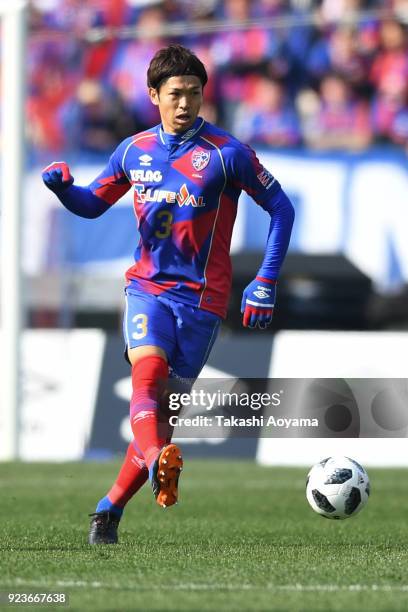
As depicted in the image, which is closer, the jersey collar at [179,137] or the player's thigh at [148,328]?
the player's thigh at [148,328]

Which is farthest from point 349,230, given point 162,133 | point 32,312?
→ point 162,133

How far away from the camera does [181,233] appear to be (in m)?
5.69

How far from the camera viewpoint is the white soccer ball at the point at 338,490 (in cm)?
600

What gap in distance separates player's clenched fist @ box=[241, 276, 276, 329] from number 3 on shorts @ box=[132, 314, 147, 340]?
17.5 inches

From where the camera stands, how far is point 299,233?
1518 cm

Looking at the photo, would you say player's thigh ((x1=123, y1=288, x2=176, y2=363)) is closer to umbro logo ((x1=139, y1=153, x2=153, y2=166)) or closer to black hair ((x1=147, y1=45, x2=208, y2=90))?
umbro logo ((x1=139, y1=153, x2=153, y2=166))

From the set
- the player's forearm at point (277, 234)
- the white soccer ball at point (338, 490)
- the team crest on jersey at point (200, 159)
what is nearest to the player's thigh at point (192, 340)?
the player's forearm at point (277, 234)

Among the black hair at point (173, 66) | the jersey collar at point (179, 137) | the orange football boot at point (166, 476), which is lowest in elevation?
the orange football boot at point (166, 476)

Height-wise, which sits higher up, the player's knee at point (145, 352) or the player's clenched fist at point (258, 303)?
the player's clenched fist at point (258, 303)

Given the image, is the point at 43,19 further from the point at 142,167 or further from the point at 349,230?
the point at 142,167

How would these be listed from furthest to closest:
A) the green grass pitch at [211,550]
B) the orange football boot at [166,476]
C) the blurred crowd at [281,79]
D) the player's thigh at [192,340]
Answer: the blurred crowd at [281,79] → the player's thigh at [192,340] → the orange football boot at [166,476] → the green grass pitch at [211,550]

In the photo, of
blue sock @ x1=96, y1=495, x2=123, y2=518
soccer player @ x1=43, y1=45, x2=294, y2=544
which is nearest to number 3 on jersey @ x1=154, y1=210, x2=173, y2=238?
soccer player @ x1=43, y1=45, x2=294, y2=544

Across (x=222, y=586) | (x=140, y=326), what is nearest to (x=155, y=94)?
(x=140, y=326)

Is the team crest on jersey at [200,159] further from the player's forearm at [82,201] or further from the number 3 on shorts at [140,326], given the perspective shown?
the number 3 on shorts at [140,326]
